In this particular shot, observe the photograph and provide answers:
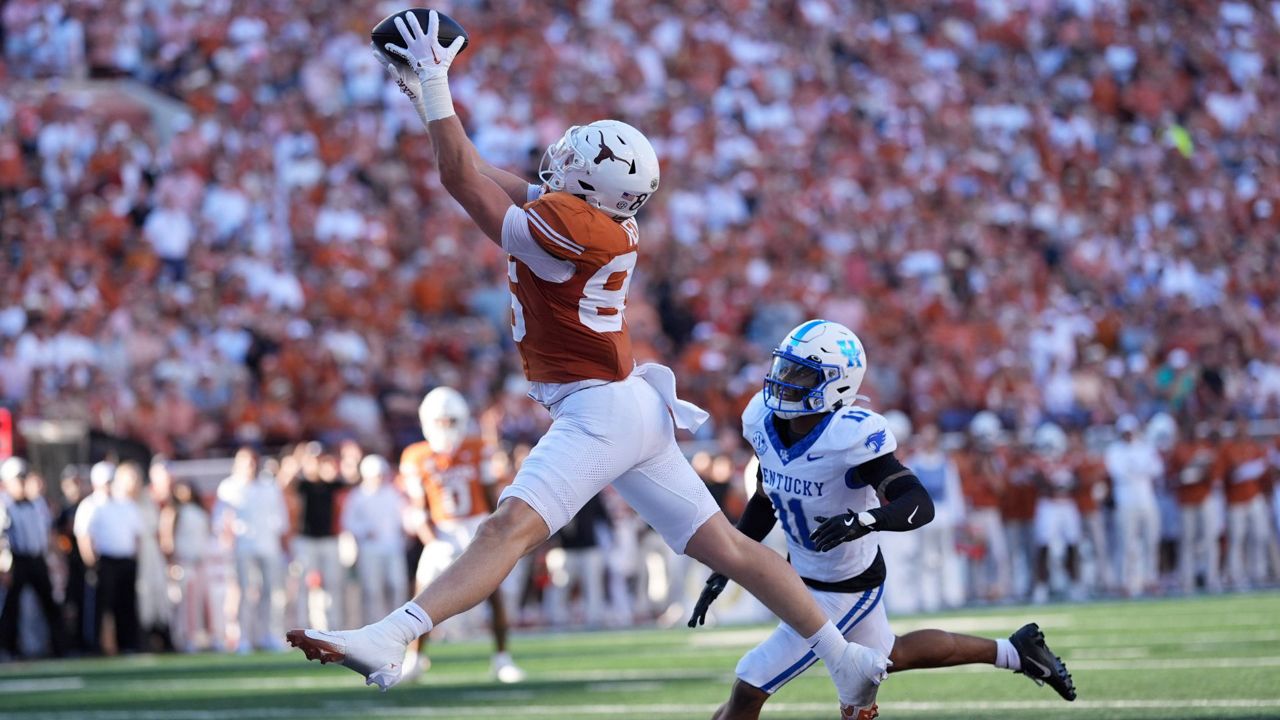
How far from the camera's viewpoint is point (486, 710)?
8.37 metres

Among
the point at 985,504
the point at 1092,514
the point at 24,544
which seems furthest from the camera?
the point at 1092,514

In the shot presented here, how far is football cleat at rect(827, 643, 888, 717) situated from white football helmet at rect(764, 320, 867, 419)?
2.51 ft

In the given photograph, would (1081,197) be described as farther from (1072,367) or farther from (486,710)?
(486,710)

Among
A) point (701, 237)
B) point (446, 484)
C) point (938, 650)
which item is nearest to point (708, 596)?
point (938, 650)

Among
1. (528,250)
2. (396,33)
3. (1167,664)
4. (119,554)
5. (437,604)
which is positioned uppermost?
(396,33)

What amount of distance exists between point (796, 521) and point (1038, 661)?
36.1 inches

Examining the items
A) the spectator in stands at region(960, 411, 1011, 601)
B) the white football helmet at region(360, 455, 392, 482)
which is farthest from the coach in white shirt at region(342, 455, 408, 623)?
the spectator in stands at region(960, 411, 1011, 601)

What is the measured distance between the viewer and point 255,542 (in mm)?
14492

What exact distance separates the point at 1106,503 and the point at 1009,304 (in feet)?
9.20

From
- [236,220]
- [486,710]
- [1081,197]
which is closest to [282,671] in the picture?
[486,710]

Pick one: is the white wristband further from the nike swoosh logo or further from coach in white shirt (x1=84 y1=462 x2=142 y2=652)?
coach in white shirt (x1=84 y1=462 x2=142 y2=652)

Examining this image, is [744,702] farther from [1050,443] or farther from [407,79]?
[1050,443]

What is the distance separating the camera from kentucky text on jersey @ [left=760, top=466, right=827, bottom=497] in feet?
18.5

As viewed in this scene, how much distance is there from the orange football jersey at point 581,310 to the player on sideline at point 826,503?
22.1 inches
